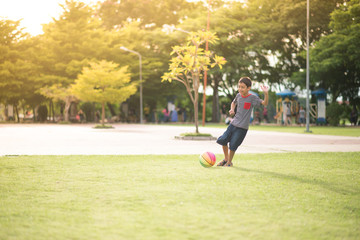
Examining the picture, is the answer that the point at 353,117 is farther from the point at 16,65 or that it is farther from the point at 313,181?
the point at 16,65

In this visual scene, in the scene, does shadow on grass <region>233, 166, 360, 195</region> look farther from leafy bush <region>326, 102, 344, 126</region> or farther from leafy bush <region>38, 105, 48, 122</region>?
leafy bush <region>38, 105, 48, 122</region>

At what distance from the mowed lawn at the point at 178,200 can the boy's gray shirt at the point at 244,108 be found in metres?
0.96

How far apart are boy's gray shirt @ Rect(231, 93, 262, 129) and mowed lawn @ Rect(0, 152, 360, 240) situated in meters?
0.96

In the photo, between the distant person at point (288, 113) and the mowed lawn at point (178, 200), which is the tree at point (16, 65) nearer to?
the distant person at point (288, 113)

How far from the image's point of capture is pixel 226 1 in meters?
44.5

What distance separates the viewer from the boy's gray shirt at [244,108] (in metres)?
9.38

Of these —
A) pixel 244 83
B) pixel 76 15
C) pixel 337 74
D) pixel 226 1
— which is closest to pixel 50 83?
pixel 76 15

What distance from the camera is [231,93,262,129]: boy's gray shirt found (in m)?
9.38

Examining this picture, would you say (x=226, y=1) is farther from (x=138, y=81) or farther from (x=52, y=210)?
(x=52, y=210)

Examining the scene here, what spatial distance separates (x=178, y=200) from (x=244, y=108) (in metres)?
3.79

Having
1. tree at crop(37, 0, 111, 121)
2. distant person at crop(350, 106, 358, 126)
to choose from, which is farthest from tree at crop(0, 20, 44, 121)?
distant person at crop(350, 106, 358, 126)

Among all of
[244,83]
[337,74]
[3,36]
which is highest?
[3,36]

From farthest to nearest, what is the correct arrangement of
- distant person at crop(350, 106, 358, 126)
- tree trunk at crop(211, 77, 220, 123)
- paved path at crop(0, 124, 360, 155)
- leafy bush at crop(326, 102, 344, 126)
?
tree trunk at crop(211, 77, 220, 123) → leafy bush at crop(326, 102, 344, 126) → distant person at crop(350, 106, 358, 126) → paved path at crop(0, 124, 360, 155)

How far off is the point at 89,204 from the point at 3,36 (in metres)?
48.2
